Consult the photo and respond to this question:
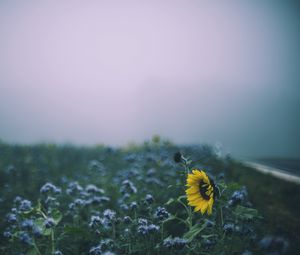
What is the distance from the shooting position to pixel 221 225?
8.34 feet

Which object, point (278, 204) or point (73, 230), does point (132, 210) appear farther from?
point (278, 204)

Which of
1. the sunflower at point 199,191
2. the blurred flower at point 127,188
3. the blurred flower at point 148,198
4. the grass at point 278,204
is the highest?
the sunflower at point 199,191

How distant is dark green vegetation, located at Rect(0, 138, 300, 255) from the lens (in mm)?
2619

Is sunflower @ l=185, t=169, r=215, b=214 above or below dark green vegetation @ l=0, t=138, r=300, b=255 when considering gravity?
above

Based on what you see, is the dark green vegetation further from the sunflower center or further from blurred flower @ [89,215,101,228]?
the sunflower center

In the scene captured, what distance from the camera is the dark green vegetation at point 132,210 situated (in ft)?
8.59

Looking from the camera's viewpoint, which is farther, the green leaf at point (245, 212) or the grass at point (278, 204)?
the grass at point (278, 204)

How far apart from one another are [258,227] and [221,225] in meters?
1.38

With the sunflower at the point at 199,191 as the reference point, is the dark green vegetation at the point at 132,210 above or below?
A: below

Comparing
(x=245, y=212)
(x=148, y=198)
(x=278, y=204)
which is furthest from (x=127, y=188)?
(x=278, y=204)

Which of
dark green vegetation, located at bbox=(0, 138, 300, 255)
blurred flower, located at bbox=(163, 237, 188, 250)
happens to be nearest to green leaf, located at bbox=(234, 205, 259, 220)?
dark green vegetation, located at bbox=(0, 138, 300, 255)

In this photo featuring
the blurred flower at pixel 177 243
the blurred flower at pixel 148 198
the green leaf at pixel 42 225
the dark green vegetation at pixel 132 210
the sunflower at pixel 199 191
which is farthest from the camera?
the blurred flower at pixel 148 198

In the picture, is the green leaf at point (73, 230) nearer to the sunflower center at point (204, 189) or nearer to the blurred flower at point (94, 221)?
the blurred flower at point (94, 221)

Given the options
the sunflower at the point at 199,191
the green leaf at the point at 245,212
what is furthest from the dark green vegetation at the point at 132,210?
the sunflower at the point at 199,191
